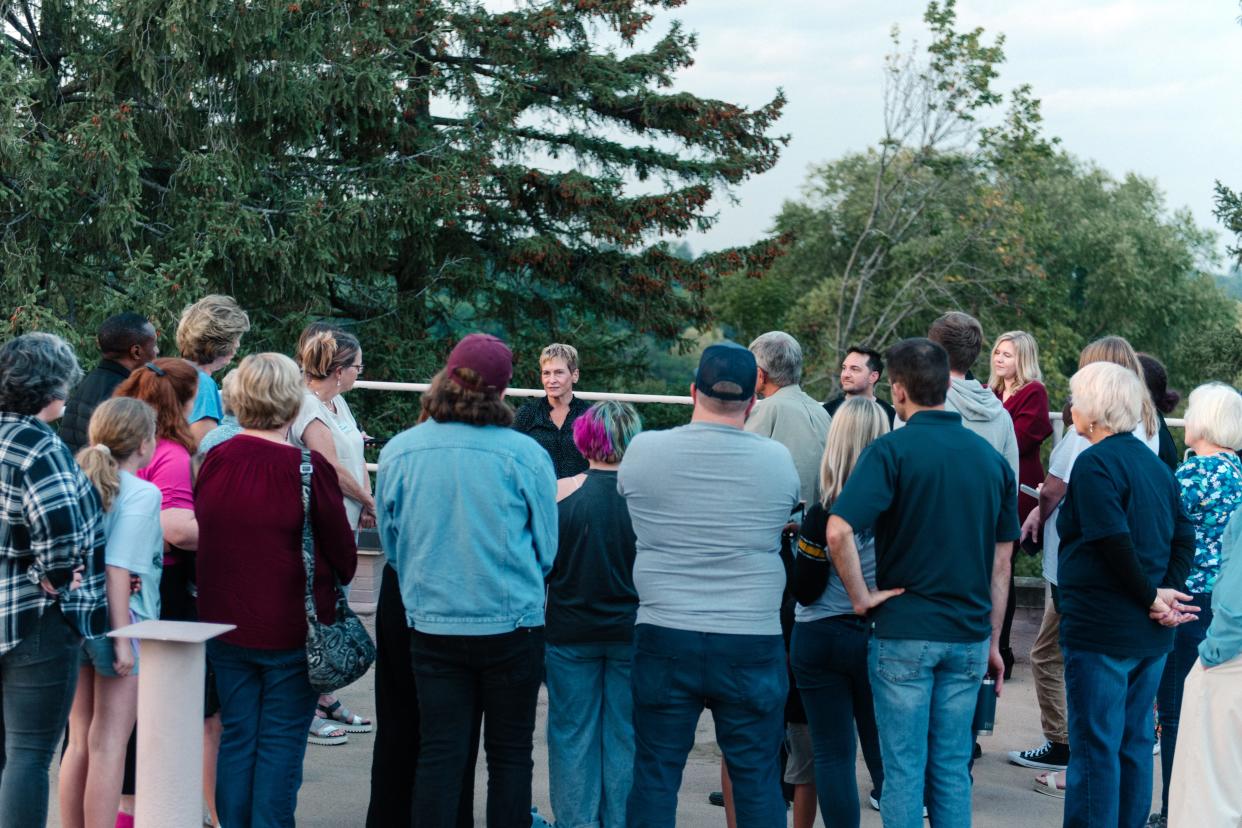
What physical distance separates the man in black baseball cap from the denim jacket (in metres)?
0.31

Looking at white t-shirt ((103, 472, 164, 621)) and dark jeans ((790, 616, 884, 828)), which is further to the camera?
dark jeans ((790, 616, 884, 828))

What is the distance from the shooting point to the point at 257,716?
3.78m

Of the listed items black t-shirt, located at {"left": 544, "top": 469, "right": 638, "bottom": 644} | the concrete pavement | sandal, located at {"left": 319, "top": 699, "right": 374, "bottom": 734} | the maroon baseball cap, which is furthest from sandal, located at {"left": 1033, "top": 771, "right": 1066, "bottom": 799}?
the maroon baseball cap

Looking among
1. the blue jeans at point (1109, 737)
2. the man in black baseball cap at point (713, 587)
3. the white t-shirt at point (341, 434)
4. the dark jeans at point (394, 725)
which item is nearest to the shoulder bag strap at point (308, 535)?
the dark jeans at point (394, 725)

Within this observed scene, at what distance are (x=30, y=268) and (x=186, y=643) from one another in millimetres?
14113

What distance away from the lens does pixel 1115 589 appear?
3949 millimetres

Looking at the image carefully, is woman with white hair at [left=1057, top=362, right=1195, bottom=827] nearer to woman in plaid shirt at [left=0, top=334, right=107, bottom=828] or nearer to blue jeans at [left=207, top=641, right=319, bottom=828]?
blue jeans at [left=207, top=641, right=319, bottom=828]

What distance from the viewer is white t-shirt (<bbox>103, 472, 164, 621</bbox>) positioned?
361 cm

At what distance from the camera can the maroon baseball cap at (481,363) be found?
11.6ft

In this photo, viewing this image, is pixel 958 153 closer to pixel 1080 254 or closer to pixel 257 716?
pixel 1080 254

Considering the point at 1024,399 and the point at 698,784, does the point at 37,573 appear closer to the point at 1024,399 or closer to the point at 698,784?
the point at 698,784

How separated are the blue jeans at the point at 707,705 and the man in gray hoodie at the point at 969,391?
156cm

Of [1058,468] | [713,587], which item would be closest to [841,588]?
[713,587]

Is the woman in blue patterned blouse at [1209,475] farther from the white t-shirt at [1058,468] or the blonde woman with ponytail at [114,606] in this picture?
the blonde woman with ponytail at [114,606]
